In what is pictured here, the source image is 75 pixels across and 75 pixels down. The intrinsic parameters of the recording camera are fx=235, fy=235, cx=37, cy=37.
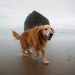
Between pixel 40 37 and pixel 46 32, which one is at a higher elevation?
pixel 46 32

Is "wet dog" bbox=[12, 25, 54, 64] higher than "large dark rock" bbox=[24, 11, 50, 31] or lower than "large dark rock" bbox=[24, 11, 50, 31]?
lower

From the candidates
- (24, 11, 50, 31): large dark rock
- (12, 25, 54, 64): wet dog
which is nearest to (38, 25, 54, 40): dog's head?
(12, 25, 54, 64): wet dog

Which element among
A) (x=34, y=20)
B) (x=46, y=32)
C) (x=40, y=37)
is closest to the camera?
(x=46, y=32)

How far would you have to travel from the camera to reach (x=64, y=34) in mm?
10875

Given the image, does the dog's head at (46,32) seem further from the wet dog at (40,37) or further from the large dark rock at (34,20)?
the large dark rock at (34,20)

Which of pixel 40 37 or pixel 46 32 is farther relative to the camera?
pixel 40 37

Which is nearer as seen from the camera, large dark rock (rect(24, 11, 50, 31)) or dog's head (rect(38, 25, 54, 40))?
dog's head (rect(38, 25, 54, 40))

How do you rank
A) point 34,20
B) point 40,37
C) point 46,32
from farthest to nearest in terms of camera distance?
point 34,20, point 40,37, point 46,32

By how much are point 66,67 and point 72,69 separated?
185 mm

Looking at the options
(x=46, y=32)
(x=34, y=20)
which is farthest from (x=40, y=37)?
(x=34, y=20)

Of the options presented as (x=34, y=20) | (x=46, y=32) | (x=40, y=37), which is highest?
(x=34, y=20)

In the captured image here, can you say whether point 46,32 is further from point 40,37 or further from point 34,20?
point 34,20

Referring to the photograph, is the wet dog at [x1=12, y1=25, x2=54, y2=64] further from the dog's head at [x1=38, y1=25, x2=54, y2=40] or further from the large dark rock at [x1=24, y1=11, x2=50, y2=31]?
the large dark rock at [x1=24, y1=11, x2=50, y2=31]

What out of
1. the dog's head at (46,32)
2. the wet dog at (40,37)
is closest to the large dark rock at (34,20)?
the wet dog at (40,37)
